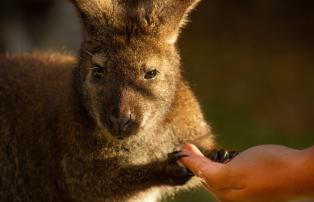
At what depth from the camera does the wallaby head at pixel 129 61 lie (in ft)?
15.7

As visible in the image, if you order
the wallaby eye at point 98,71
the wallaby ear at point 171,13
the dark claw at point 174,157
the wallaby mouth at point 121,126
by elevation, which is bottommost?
the dark claw at point 174,157

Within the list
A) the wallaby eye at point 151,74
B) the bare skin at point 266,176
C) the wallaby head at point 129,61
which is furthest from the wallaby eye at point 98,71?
the bare skin at point 266,176

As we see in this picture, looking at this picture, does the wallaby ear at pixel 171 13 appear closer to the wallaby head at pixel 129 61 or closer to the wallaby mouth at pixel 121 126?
the wallaby head at pixel 129 61

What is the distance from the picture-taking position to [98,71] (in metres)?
5.02

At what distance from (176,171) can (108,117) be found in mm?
568

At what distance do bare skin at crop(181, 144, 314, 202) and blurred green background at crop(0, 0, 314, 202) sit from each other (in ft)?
17.3

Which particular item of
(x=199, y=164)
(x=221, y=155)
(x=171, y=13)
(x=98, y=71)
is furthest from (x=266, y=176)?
(x=171, y=13)

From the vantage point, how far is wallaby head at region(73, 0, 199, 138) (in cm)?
479

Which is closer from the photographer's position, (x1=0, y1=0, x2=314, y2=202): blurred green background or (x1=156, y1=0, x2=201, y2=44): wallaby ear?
(x1=156, y1=0, x2=201, y2=44): wallaby ear

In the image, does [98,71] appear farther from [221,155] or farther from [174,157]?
[221,155]

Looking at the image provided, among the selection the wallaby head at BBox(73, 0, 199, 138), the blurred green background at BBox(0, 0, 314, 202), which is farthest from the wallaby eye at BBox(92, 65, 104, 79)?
the blurred green background at BBox(0, 0, 314, 202)

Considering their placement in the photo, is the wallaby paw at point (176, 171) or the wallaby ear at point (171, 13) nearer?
the wallaby paw at point (176, 171)

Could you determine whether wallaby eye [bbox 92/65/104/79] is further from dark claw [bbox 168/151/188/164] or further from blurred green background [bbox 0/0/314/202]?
blurred green background [bbox 0/0/314/202]

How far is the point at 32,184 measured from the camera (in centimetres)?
578
